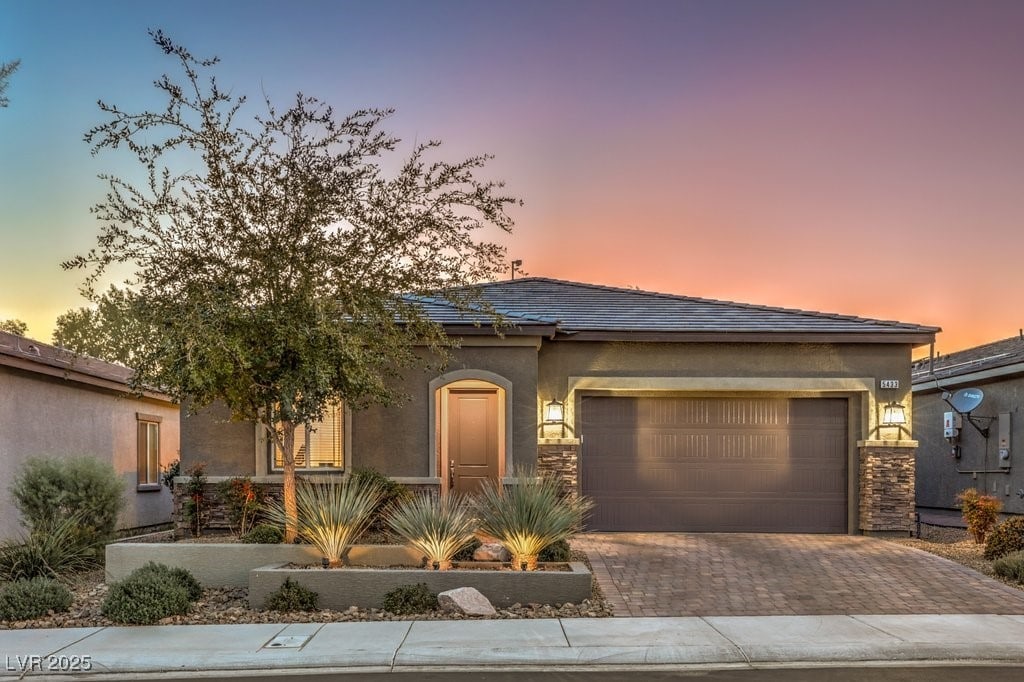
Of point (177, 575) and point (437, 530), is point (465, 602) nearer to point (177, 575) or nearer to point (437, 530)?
point (437, 530)

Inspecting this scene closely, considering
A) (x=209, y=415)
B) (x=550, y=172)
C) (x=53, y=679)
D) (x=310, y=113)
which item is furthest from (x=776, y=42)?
(x=53, y=679)

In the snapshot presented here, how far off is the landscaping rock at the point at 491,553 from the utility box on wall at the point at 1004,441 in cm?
1022

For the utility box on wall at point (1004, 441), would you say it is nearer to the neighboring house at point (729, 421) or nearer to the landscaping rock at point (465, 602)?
the neighboring house at point (729, 421)

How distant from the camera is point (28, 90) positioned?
14727 millimetres

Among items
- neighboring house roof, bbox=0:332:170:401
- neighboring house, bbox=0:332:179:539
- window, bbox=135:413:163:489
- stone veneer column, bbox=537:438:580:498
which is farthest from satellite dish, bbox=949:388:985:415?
window, bbox=135:413:163:489

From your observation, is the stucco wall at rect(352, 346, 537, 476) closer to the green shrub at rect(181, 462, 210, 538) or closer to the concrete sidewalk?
the green shrub at rect(181, 462, 210, 538)

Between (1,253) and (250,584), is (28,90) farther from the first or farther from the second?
(250,584)

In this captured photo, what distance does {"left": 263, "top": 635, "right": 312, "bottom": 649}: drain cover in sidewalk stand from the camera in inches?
298

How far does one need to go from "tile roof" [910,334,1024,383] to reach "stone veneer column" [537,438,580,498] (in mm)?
6502

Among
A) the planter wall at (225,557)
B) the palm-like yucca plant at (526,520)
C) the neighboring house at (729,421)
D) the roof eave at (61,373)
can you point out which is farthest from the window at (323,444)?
the palm-like yucca plant at (526,520)

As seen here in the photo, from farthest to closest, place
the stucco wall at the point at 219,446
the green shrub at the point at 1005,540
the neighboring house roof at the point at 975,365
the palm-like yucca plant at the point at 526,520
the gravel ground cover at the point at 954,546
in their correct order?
the neighboring house roof at the point at 975,365, the stucco wall at the point at 219,446, the green shrub at the point at 1005,540, the gravel ground cover at the point at 954,546, the palm-like yucca plant at the point at 526,520

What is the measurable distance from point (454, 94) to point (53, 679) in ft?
34.5

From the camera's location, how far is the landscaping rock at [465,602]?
8.72 m

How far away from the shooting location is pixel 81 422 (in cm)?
Result: 1543
